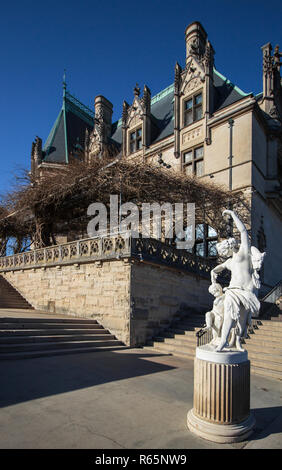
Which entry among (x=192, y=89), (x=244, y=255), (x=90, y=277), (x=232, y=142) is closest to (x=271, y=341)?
(x=244, y=255)

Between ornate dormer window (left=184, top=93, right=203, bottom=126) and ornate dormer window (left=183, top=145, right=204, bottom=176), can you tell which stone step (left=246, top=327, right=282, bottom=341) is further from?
ornate dormer window (left=184, top=93, right=203, bottom=126)

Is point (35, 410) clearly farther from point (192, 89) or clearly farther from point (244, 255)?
point (192, 89)

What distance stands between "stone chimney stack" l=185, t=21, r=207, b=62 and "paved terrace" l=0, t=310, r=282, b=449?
68.1 ft

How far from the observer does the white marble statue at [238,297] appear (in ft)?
12.9

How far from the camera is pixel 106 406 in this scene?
4348mm

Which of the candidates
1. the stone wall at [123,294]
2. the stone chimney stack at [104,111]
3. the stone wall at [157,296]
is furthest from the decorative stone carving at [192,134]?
the stone chimney stack at [104,111]

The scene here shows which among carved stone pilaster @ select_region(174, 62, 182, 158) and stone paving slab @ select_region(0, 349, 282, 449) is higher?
carved stone pilaster @ select_region(174, 62, 182, 158)

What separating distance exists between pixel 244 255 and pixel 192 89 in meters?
18.0

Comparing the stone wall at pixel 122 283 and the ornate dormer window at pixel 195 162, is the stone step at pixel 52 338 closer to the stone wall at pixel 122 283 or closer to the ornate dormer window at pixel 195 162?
the stone wall at pixel 122 283

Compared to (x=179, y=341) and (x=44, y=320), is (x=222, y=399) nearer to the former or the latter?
(x=179, y=341)

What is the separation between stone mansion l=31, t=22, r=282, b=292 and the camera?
1598 centimetres

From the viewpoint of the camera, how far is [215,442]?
3367mm

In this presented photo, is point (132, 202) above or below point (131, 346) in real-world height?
above

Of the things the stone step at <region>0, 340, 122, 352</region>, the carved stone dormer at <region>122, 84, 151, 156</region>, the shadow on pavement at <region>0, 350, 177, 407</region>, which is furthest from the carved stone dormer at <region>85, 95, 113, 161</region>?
the shadow on pavement at <region>0, 350, 177, 407</region>
